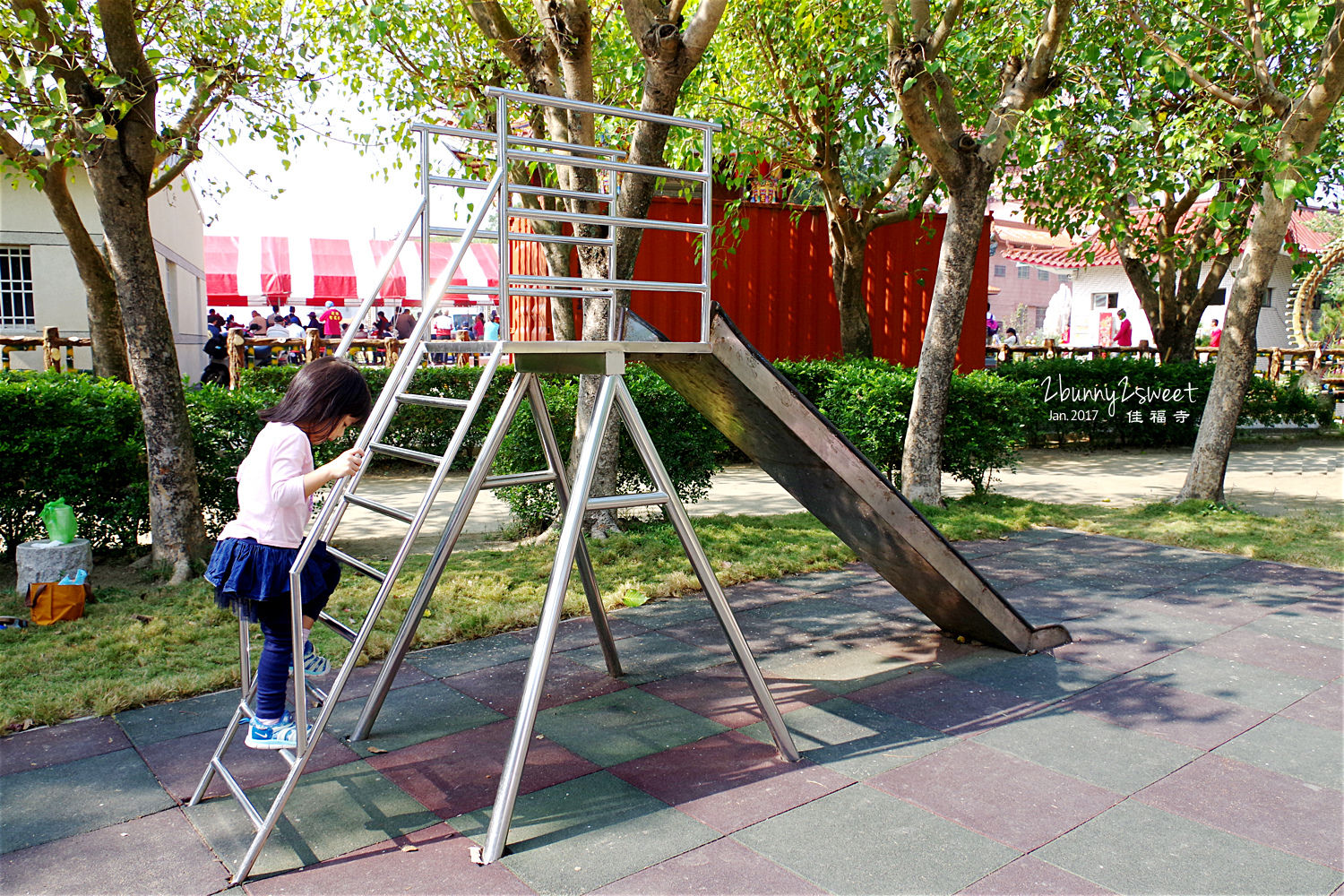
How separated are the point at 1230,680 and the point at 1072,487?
6800 mm

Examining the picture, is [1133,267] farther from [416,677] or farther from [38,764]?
[38,764]

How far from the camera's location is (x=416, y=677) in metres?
4.55

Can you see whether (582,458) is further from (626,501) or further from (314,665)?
(314,665)

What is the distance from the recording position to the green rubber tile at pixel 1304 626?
204 inches

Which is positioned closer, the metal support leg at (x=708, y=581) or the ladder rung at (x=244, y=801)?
the ladder rung at (x=244, y=801)

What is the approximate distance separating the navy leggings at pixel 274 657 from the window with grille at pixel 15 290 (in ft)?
53.3

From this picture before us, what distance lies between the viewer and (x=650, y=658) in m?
4.85

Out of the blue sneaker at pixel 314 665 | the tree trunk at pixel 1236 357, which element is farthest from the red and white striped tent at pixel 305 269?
the blue sneaker at pixel 314 665

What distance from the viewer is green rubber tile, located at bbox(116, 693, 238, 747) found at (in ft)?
12.7

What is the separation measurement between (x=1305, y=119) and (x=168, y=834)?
934cm

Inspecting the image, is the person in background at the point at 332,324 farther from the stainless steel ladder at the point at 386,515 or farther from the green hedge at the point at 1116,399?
the stainless steel ladder at the point at 386,515

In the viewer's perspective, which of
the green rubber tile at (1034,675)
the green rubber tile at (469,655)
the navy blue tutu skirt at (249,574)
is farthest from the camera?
the green rubber tile at (469,655)

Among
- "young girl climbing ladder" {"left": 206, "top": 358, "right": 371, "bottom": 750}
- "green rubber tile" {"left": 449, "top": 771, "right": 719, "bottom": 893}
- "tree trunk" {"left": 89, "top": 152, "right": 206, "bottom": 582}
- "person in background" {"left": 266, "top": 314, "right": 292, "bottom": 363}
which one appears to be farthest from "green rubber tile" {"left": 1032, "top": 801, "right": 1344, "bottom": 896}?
"person in background" {"left": 266, "top": 314, "right": 292, "bottom": 363}

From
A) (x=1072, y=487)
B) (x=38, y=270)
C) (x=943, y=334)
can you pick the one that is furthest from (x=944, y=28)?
(x=38, y=270)
